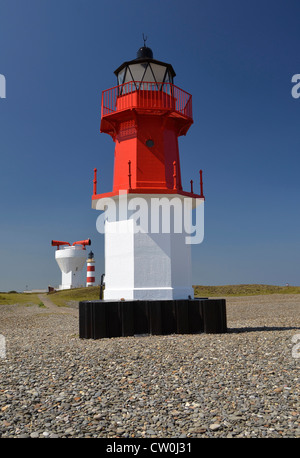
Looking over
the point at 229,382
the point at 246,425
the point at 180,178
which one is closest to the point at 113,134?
the point at 180,178

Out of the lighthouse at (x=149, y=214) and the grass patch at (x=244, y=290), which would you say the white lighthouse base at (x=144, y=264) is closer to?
the lighthouse at (x=149, y=214)

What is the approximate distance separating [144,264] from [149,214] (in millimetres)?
1758

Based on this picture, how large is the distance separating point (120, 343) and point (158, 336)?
1.86 m


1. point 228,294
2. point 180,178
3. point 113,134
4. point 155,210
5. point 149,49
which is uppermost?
point 149,49

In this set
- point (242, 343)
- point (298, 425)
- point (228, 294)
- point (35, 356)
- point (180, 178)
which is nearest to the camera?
point (298, 425)

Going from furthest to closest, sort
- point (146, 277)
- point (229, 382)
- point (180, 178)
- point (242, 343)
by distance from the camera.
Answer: point (180, 178)
point (146, 277)
point (242, 343)
point (229, 382)

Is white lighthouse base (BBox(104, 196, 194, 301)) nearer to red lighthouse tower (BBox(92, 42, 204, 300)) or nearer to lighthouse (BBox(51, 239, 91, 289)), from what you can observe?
red lighthouse tower (BBox(92, 42, 204, 300))

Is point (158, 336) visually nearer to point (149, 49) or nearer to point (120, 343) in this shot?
point (120, 343)

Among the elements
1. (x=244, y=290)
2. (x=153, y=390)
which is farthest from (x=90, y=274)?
(x=153, y=390)

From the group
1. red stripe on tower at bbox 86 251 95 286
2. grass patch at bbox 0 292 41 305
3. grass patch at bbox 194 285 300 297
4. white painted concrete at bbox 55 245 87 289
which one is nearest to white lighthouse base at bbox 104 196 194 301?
grass patch at bbox 0 292 41 305

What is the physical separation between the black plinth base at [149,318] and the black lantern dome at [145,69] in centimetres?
831

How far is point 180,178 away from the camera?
580 inches

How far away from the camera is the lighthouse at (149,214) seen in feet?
40.1

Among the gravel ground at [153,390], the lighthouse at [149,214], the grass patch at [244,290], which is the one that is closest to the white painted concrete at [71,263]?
the grass patch at [244,290]
